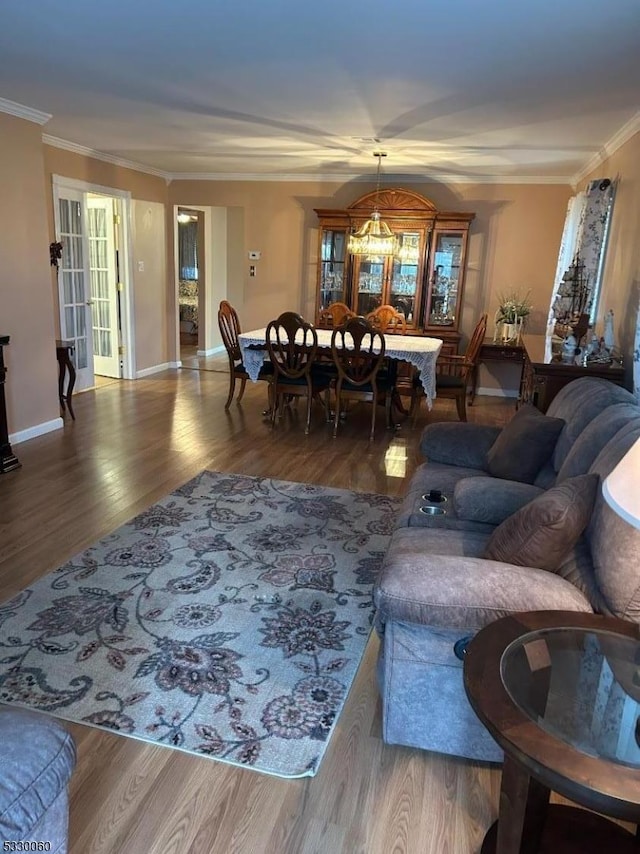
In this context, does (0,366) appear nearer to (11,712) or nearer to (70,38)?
(70,38)

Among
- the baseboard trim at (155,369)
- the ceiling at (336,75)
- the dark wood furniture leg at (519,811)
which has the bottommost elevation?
the baseboard trim at (155,369)

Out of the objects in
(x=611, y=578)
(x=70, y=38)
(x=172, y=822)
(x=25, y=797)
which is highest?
(x=70, y=38)

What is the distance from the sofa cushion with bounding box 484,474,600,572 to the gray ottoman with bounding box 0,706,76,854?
126 cm

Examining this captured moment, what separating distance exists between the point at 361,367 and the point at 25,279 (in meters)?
2.71

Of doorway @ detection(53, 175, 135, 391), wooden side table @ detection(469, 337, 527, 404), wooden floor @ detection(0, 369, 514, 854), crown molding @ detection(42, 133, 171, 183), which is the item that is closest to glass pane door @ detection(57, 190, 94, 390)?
doorway @ detection(53, 175, 135, 391)

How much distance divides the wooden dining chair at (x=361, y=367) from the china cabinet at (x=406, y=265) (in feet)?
5.65

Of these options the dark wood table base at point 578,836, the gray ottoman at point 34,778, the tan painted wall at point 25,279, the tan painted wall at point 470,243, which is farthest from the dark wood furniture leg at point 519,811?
the tan painted wall at point 470,243

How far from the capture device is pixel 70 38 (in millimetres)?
3021

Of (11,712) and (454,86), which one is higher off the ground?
(454,86)

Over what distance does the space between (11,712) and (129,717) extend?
0.83 metres

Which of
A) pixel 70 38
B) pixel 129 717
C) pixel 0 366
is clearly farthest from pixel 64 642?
pixel 70 38

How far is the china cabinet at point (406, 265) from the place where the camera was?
664 centimetres

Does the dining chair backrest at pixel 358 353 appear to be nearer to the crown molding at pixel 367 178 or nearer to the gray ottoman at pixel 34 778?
the crown molding at pixel 367 178

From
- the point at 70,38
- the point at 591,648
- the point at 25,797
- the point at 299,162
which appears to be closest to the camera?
the point at 25,797
